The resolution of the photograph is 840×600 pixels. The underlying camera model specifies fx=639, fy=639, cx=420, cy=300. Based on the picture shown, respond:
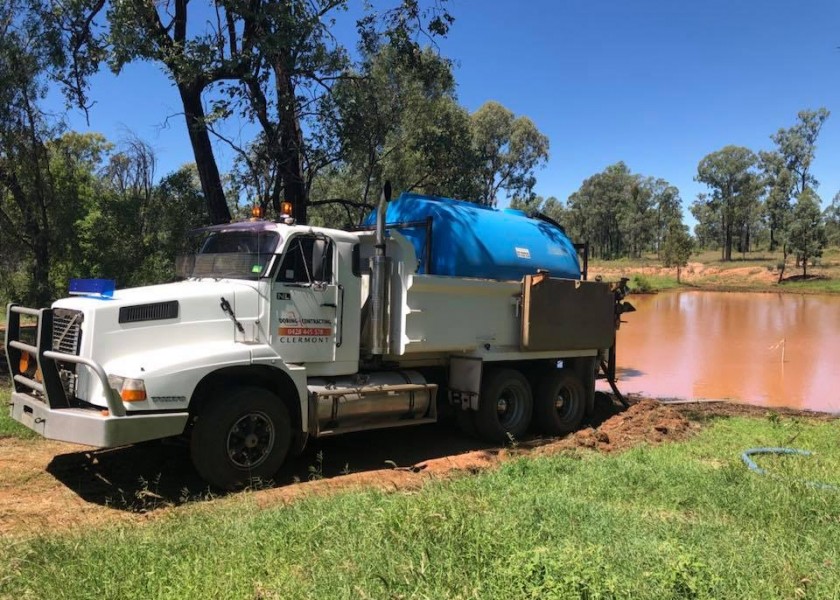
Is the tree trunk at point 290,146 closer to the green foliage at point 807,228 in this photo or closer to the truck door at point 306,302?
the truck door at point 306,302

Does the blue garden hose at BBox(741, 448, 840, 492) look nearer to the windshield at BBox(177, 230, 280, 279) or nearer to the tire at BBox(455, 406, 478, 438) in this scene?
the tire at BBox(455, 406, 478, 438)

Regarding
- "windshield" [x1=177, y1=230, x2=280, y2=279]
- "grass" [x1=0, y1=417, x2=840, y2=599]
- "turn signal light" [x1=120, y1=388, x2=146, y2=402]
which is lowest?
"grass" [x1=0, y1=417, x2=840, y2=599]

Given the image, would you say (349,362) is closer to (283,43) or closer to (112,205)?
(283,43)

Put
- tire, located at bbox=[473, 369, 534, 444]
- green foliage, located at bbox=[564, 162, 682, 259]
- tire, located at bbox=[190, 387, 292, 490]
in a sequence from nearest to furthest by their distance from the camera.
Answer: tire, located at bbox=[190, 387, 292, 490] → tire, located at bbox=[473, 369, 534, 444] → green foliage, located at bbox=[564, 162, 682, 259]

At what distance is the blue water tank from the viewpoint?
28.5 feet

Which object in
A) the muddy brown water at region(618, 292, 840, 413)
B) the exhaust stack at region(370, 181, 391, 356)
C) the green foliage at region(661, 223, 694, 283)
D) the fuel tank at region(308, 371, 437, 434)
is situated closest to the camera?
the fuel tank at region(308, 371, 437, 434)

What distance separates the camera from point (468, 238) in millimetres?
8828

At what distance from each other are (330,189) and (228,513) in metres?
23.7

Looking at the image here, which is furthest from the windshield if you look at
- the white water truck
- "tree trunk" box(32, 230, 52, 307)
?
"tree trunk" box(32, 230, 52, 307)

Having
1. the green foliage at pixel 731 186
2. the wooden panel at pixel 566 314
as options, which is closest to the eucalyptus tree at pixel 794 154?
the green foliage at pixel 731 186

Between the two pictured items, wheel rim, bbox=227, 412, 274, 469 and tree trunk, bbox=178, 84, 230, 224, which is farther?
tree trunk, bbox=178, 84, 230, 224

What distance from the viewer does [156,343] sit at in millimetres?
6195

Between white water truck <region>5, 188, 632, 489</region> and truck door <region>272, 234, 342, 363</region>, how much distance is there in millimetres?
16

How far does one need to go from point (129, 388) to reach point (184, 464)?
186 cm
